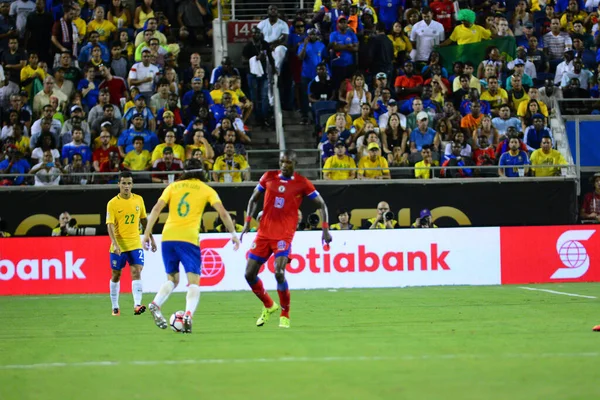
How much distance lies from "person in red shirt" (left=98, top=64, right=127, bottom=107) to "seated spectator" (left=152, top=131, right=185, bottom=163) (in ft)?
7.50

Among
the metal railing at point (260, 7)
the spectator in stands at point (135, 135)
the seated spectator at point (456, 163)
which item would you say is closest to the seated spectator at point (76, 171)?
the spectator in stands at point (135, 135)

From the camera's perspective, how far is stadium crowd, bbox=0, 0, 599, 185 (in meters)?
24.0

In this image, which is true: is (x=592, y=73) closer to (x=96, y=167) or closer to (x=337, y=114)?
(x=337, y=114)

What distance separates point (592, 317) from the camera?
14562 mm

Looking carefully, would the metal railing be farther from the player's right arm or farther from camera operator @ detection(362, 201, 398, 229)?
the player's right arm

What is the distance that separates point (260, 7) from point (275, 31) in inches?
139

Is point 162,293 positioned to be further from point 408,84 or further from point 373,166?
point 408,84

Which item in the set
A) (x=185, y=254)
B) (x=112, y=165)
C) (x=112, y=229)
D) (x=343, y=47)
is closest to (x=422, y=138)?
(x=343, y=47)

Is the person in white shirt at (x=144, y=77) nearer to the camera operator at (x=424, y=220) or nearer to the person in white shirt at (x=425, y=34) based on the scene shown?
the person in white shirt at (x=425, y=34)

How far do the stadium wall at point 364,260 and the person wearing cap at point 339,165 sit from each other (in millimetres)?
2234

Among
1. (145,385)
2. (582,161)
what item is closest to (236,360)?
(145,385)

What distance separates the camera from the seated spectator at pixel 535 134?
24.9 meters

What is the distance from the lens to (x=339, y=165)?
24188 mm

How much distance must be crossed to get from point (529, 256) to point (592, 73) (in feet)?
22.1
